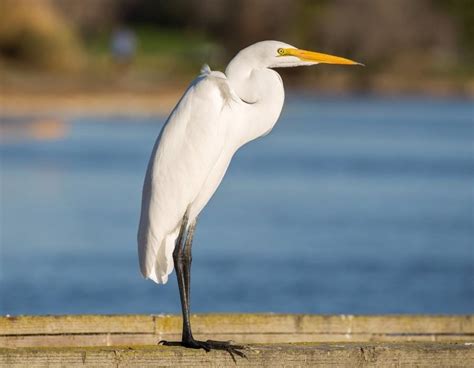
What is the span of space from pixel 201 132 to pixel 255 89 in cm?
33

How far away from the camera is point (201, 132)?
6176 mm

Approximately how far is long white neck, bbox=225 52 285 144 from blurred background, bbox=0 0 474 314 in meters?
7.92

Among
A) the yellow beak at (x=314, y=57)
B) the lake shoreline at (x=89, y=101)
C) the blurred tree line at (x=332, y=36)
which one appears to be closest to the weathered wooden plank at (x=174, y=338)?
the yellow beak at (x=314, y=57)

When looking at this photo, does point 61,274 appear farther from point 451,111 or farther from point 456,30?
point 456,30

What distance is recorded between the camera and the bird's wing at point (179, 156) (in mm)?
6152

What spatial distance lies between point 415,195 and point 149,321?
20.4m

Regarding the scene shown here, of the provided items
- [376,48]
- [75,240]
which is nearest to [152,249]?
[75,240]

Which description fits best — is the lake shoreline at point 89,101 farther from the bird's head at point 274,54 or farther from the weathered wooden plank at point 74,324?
the bird's head at point 274,54

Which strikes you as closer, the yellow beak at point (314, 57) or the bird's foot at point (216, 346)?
the bird's foot at point (216, 346)

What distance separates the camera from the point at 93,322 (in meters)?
6.80

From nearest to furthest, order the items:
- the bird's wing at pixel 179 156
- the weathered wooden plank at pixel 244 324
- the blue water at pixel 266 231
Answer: the bird's wing at pixel 179 156 < the weathered wooden plank at pixel 244 324 < the blue water at pixel 266 231

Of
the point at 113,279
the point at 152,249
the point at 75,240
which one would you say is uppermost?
the point at 75,240

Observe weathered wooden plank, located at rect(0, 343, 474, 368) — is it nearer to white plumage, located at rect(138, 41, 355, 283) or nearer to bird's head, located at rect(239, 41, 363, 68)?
white plumage, located at rect(138, 41, 355, 283)

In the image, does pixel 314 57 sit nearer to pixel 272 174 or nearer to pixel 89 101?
pixel 272 174
